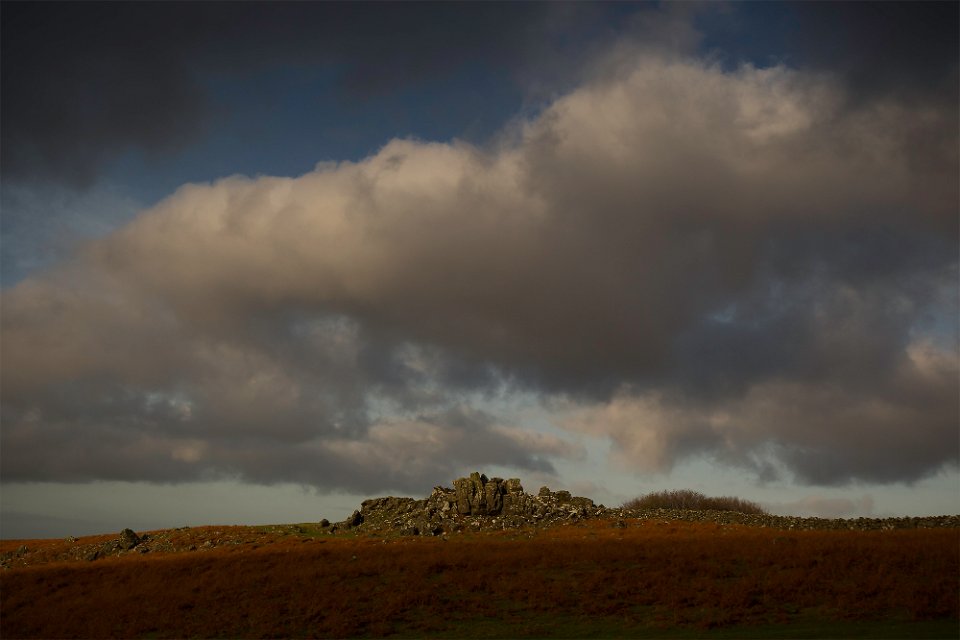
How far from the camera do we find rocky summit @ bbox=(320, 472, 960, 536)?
58.7m

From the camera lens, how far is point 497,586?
37344 millimetres

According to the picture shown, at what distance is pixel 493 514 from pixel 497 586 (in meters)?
29.4

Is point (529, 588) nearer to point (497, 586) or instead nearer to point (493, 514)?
point (497, 586)

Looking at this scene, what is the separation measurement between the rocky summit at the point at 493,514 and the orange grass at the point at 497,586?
10412mm

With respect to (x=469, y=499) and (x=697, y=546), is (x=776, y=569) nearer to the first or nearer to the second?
(x=697, y=546)

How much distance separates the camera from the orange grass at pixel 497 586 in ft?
105

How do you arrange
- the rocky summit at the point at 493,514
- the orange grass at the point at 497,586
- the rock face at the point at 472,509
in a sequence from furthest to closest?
the rock face at the point at 472,509 → the rocky summit at the point at 493,514 → the orange grass at the point at 497,586

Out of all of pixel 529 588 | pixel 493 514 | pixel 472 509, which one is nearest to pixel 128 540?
pixel 472 509

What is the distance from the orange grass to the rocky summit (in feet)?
34.2

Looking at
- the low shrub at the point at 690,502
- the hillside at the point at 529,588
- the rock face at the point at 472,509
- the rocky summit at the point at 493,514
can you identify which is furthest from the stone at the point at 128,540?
the low shrub at the point at 690,502

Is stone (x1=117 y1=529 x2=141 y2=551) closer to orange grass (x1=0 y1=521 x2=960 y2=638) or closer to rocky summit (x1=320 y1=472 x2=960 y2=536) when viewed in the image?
orange grass (x1=0 y1=521 x2=960 y2=638)

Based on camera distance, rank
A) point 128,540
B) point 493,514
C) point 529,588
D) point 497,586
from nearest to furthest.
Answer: point 529,588 < point 497,586 < point 128,540 < point 493,514

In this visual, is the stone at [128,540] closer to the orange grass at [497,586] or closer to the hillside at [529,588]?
the hillside at [529,588]

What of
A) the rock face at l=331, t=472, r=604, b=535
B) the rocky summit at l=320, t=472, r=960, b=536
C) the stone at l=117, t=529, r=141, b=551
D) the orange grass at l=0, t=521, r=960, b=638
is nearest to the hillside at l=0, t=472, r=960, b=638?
the orange grass at l=0, t=521, r=960, b=638
